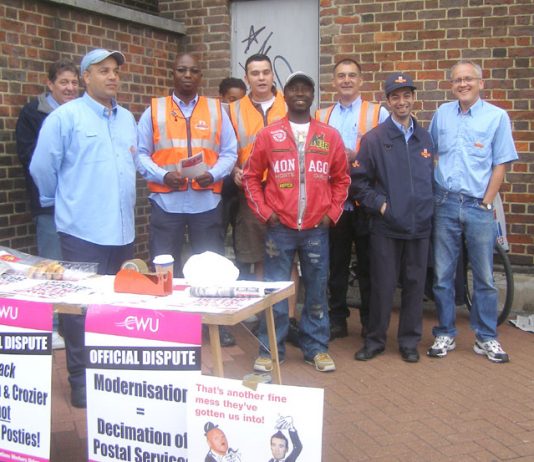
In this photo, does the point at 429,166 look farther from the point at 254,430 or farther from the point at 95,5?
the point at 95,5

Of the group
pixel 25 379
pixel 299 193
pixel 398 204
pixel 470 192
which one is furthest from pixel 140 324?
pixel 470 192

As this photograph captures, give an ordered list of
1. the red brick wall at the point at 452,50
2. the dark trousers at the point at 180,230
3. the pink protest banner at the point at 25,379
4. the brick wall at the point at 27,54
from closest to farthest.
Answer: the pink protest banner at the point at 25,379 → the dark trousers at the point at 180,230 → the brick wall at the point at 27,54 → the red brick wall at the point at 452,50

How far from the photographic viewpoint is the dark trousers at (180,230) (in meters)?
5.19

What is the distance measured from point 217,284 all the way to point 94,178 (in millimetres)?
1292

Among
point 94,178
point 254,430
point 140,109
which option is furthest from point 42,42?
point 254,430

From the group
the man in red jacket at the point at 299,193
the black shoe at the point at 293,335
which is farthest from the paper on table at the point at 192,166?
the black shoe at the point at 293,335

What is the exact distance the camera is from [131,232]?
4.54 metres

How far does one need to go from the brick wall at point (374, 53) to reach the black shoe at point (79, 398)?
200 centimetres

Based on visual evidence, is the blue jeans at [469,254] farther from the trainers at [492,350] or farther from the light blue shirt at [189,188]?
the light blue shirt at [189,188]

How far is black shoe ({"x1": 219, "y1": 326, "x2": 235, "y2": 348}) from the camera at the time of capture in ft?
18.4

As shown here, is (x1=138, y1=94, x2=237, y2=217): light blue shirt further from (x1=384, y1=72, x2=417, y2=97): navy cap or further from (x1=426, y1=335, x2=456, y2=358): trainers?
(x1=426, y1=335, x2=456, y2=358): trainers

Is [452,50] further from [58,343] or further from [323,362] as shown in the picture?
[58,343]

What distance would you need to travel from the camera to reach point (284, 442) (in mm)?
2840

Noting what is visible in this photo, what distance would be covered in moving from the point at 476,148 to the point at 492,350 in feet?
4.95
